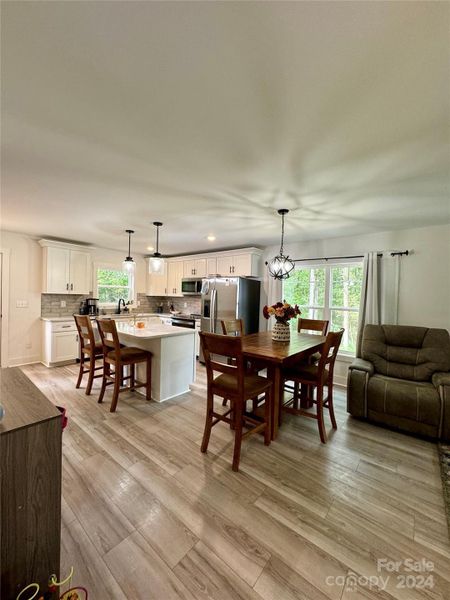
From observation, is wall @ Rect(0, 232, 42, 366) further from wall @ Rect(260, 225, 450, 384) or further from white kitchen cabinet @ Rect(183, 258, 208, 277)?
wall @ Rect(260, 225, 450, 384)

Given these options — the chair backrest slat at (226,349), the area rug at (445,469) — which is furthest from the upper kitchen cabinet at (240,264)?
the area rug at (445,469)

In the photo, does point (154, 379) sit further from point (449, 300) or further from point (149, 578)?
point (449, 300)

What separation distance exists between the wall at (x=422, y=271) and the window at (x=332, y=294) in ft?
1.58

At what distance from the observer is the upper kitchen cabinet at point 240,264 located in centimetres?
477

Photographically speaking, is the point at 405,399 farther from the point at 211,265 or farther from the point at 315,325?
the point at 211,265

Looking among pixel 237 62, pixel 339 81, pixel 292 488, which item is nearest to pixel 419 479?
pixel 292 488

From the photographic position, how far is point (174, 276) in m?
6.06

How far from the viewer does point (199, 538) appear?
4.67ft

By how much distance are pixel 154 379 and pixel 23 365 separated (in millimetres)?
2998

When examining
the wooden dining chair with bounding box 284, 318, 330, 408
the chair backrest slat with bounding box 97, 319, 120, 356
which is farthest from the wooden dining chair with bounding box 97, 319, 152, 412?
the wooden dining chair with bounding box 284, 318, 330, 408

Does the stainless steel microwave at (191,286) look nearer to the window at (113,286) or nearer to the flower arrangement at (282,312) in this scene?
the window at (113,286)

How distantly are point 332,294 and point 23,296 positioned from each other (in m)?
5.61

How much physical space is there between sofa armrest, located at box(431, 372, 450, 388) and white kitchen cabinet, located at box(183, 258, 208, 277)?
4109 millimetres

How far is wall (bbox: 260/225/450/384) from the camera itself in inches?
132
